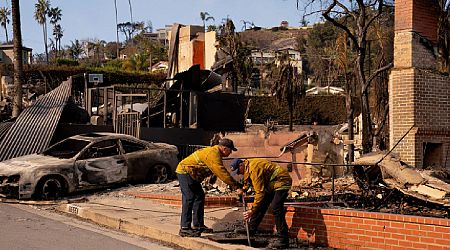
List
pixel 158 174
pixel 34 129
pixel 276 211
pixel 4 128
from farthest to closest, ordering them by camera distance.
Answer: pixel 4 128
pixel 34 129
pixel 158 174
pixel 276 211

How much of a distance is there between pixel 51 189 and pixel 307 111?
33.6 metres

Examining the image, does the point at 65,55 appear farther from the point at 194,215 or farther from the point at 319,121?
the point at 194,215

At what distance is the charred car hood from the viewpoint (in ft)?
46.1

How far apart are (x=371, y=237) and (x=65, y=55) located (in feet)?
327

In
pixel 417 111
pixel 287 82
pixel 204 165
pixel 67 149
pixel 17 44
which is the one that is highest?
pixel 17 44

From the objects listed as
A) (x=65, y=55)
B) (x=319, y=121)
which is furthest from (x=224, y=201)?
(x=65, y=55)

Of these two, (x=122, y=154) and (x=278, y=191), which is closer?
(x=278, y=191)

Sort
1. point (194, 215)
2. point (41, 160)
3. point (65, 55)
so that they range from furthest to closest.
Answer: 1. point (65, 55)
2. point (41, 160)
3. point (194, 215)

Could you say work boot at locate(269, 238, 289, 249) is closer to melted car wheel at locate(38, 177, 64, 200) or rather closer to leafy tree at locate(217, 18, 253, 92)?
melted car wheel at locate(38, 177, 64, 200)

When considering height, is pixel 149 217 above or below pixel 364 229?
below

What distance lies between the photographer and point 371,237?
26.6 ft

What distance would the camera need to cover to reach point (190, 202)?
9.43 metres

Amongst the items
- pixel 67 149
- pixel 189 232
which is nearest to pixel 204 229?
pixel 189 232

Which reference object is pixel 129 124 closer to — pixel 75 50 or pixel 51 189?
pixel 51 189
